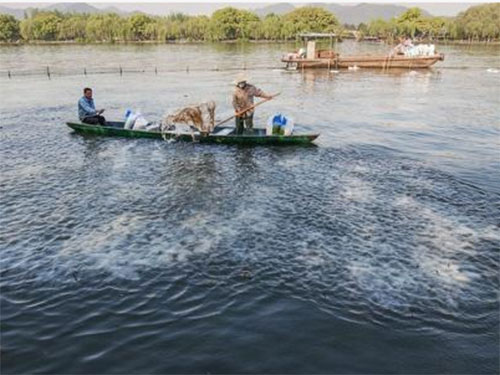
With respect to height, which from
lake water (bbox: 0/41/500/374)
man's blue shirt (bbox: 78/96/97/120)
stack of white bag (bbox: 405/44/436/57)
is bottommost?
lake water (bbox: 0/41/500/374)

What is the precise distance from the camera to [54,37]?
159500 millimetres

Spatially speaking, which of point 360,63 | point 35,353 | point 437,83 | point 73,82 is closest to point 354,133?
point 35,353

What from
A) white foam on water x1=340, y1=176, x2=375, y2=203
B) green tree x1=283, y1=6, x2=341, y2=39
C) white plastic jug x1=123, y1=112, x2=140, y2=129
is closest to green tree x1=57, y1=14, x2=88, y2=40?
green tree x1=283, y1=6, x2=341, y2=39

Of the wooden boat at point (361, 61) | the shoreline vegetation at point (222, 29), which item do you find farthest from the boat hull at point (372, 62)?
the shoreline vegetation at point (222, 29)

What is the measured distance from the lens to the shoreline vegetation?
151375mm

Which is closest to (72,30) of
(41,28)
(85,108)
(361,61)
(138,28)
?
(41,28)

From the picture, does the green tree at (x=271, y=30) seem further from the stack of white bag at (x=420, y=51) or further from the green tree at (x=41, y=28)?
the stack of white bag at (x=420, y=51)

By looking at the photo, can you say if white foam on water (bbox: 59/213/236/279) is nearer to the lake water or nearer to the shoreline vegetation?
the lake water

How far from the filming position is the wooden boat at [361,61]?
61281mm

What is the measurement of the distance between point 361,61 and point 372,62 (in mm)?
1533

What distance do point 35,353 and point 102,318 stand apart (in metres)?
1.48

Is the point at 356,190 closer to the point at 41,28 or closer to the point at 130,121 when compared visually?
the point at 130,121

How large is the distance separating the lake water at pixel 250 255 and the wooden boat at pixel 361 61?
126ft

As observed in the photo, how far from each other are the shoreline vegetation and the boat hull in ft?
326
